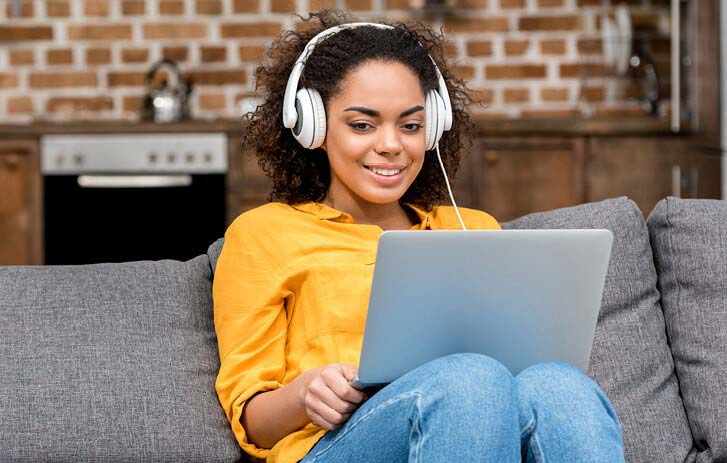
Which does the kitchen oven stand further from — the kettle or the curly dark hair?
the curly dark hair

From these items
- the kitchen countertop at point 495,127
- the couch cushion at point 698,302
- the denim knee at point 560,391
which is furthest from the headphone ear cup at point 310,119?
the kitchen countertop at point 495,127

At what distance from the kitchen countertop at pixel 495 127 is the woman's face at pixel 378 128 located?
2169mm

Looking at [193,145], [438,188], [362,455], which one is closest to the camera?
[362,455]

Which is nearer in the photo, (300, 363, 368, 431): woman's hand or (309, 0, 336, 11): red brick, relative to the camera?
(300, 363, 368, 431): woman's hand

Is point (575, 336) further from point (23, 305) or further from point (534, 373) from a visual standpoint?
Result: point (23, 305)

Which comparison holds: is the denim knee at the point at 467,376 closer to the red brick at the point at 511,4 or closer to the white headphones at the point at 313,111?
the white headphones at the point at 313,111

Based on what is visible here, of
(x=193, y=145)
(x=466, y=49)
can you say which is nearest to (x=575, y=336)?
(x=193, y=145)

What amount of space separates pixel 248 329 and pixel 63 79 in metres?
3.05

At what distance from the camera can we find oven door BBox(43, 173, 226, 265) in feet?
12.7

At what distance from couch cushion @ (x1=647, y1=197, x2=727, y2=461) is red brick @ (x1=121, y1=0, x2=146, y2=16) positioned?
288 centimetres

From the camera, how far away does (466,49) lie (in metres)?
4.26

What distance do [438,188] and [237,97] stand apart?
2538 mm

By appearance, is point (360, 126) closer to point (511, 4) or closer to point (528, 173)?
point (528, 173)

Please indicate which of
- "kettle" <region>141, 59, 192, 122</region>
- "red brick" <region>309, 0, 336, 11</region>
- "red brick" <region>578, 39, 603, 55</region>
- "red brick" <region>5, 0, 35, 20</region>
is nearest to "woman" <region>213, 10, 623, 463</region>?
"kettle" <region>141, 59, 192, 122</region>
